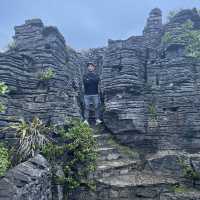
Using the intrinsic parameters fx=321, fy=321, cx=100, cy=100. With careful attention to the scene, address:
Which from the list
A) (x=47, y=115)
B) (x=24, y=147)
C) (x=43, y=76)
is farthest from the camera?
(x=43, y=76)

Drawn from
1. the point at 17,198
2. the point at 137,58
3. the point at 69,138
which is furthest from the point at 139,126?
the point at 17,198

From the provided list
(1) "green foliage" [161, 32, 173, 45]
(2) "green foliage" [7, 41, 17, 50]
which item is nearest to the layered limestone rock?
(2) "green foliage" [7, 41, 17, 50]

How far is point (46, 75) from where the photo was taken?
2181 centimetres

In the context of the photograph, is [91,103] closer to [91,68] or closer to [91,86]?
[91,86]

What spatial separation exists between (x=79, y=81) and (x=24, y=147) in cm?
1262

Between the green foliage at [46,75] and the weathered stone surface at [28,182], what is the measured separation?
27.2 ft

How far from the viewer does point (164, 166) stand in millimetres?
17203

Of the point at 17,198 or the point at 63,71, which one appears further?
the point at 63,71

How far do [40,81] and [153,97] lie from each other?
25.5ft

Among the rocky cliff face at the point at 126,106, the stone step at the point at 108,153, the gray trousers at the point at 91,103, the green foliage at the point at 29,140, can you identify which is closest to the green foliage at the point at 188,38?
the rocky cliff face at the point at 126,106

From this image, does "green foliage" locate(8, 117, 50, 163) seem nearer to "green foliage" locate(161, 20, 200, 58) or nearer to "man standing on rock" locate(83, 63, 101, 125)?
"man standing on rock" locate(83, 63, 101, 125)

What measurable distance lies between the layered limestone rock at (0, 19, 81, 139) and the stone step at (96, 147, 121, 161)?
3270 millimetres

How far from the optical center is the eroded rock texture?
19.9 meters

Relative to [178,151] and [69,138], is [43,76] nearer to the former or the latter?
[69,138]
